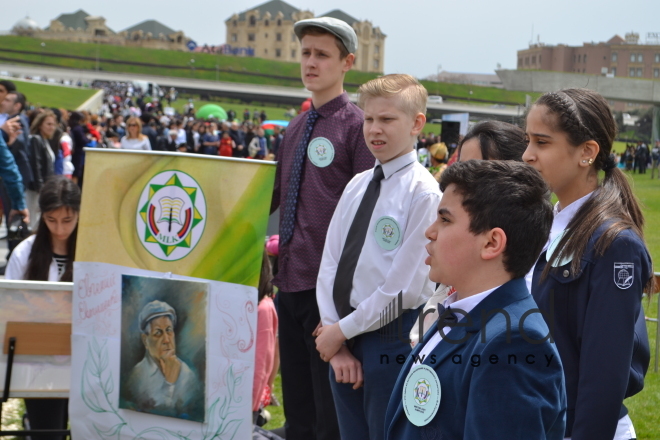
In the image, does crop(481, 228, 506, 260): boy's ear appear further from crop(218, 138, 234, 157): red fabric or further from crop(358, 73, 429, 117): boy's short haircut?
crop(218, 138, 234, 157): red fabric

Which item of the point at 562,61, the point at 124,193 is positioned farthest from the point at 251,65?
the point at 124,193

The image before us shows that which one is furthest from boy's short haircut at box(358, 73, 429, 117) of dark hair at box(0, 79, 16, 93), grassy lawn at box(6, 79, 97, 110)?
grassy lawn at box(6, 79, 97, 110)

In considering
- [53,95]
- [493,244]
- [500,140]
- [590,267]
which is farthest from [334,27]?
[53,95]

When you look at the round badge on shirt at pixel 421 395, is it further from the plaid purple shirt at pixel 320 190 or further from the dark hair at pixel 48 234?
the dark hair at pixel 48 234

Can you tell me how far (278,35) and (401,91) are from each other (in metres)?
141

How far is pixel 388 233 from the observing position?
Result: 265 centimetres

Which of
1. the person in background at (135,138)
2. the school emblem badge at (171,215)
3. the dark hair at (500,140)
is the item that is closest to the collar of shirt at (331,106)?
the dark hair at (500,140)

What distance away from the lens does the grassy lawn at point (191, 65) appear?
9444 centimetres

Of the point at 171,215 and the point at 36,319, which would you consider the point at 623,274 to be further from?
the point at 36,319

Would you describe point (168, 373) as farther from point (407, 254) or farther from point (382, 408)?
point (407, 254)

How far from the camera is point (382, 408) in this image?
255 centimetres

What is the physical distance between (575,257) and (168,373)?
1768mm

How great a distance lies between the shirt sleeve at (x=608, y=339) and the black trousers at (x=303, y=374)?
1.37 metres

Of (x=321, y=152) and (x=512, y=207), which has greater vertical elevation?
(x=321, y=152)
